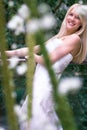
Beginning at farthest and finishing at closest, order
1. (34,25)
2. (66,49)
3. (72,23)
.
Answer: (72,23), (66,49), (34,25)

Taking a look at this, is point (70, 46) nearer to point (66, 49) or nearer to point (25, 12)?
point (66, 49)

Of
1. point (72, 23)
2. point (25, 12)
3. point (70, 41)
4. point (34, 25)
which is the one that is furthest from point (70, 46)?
point (34, 25)

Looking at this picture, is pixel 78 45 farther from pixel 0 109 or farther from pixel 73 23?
pixel 0 109

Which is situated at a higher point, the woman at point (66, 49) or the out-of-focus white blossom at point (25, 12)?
the out-of-focus white blossom at point (25, 12)

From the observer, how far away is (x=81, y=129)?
10.8 feet

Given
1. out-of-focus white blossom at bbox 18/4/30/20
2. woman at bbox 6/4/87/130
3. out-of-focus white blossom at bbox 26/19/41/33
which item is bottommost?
woman at bbox 6/4/87/130

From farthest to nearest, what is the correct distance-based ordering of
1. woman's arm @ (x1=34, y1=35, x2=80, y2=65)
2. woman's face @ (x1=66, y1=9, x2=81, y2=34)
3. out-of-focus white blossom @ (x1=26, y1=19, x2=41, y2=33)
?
woman's face @ (x1=66, y1=9, x2=81, y2=34) → woman's arm @ (x1=34, y1=35, x2=80, y2=65) → out-of-focus white blossom @ (x1=26, y1=19, x2=41, y2=33)

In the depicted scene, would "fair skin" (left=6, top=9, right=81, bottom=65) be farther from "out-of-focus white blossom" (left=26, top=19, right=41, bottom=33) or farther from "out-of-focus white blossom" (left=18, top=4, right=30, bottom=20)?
"out-of-focus white blossom" (left=26, top=19, right=41, bottom=33)

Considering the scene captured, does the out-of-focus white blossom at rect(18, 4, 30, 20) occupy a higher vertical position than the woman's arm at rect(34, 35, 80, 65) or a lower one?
higher

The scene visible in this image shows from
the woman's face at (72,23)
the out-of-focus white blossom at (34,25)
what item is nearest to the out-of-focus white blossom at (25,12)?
the out-of-focus white blossom at (34,25)

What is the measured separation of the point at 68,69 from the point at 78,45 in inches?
24.1

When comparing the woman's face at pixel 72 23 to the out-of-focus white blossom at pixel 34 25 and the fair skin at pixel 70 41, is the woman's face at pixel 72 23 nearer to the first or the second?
the fair skin at pixel 70 41

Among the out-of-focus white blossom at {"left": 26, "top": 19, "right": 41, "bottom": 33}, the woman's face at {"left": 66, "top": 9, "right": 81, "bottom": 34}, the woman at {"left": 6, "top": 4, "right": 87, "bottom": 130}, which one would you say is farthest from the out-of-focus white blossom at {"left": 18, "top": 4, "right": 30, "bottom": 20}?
the woman's face at {"left": 66, "top": 9, "right": 81, "bottom": 34}

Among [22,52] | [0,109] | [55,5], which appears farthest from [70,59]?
[55,5]
